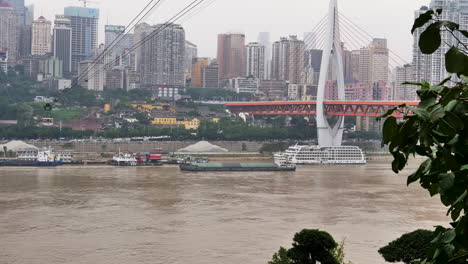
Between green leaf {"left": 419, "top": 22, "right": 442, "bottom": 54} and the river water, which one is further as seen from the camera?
the river water

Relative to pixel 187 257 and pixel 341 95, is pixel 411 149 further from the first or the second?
pixel 341 95

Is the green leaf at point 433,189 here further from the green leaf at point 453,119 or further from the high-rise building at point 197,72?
the high-rise building at point 197,72

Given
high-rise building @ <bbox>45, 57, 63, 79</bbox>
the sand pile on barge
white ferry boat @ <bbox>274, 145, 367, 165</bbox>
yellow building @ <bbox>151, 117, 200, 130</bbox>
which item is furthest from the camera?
high-rise building @ <bbox>45, 57, 63, 79</bbox>

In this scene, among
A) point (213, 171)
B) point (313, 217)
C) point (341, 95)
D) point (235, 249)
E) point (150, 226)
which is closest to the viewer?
point (235, 249)

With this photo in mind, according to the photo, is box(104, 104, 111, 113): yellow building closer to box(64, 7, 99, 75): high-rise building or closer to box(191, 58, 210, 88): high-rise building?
box(191, 58, 210, 88): high-rise building

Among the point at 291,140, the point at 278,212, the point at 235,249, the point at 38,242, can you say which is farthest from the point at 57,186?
the point at 291,140

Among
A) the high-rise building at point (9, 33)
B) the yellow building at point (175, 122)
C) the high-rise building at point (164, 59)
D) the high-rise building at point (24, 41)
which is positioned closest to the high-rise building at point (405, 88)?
the yellow building at point (175, 122)

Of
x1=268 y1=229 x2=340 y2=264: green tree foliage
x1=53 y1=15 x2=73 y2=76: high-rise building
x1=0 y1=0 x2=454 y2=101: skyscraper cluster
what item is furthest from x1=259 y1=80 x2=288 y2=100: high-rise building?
x1=268 y1=229 x2=340 y2=264: green tree foliage
